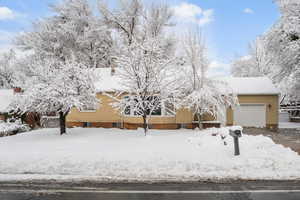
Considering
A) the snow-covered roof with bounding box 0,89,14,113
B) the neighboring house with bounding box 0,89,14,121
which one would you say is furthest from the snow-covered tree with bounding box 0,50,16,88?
the neighboring house with bounding box 0,89,14,121

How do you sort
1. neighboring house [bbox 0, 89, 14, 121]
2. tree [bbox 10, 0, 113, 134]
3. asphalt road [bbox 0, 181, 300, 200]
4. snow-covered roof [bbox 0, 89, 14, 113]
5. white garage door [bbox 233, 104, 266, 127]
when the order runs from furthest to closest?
tree [bbox 10, 0, 113, 134] → snow-covered roof [bbox 0, 89, 14, 113] → neighboring house [bbox 0, 89, 14, 121] → white garage door [bbox 233, 104, 266, 127] → asphalt road [bbox 0, 181, 300, 200]

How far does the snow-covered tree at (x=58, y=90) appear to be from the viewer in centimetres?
1256

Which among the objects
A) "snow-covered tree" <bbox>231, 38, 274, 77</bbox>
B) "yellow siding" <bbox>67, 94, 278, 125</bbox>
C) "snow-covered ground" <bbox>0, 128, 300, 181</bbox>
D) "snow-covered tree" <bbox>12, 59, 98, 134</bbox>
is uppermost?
"snow-covered tree" <bbox>231, 38, 274, 77</bbox>

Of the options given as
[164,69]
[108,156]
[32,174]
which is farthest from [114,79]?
[32,174]

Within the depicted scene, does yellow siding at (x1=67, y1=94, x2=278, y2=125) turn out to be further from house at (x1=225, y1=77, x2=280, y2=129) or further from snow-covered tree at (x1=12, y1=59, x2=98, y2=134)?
snow-covered tree at (x1=12, y1=59, x2=98, y2=134)

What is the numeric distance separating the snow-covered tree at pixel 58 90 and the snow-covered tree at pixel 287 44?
13193 millimetres

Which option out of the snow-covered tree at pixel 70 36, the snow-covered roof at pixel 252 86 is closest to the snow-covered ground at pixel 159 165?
the snow-covered roof at pixel 252 86

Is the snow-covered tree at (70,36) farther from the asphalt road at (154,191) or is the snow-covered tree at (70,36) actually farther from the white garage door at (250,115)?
the asphalt road at (154,191)

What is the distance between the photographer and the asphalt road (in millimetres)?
4941

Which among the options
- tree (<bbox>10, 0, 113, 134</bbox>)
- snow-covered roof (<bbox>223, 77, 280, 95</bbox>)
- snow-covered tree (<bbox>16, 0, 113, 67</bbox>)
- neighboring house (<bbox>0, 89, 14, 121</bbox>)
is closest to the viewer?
snow-covered roof (<bbox>223, 77, 280, 95</bbox>)

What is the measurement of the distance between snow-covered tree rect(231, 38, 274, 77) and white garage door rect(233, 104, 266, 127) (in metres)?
21.3

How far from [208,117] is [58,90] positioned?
1083cm

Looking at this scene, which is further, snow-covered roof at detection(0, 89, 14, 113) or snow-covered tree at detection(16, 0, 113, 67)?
snow-covered tree at detection(16, 0, 113, 67)

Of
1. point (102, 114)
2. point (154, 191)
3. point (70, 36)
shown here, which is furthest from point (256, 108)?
point (70, 36)
